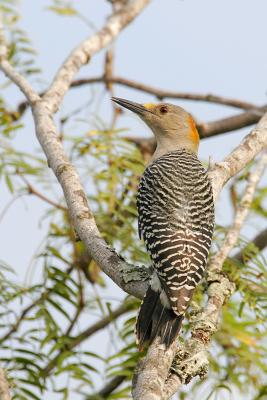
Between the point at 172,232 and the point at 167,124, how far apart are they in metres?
2.25

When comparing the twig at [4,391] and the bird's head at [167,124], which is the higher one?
the bird's head at [167,124]

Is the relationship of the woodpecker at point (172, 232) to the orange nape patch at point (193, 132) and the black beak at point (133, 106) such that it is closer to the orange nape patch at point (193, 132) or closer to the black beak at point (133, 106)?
the black beak at point (133, 106)

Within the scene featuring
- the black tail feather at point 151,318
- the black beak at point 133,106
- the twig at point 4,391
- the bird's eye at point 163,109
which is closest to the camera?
the twig at point 4,391

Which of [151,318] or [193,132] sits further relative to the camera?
[193,132]

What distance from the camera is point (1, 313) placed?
272 inches

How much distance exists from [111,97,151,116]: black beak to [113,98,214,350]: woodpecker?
5cm

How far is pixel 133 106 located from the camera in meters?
8.35

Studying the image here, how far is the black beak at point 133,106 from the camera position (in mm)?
8250

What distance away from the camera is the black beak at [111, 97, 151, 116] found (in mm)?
8250

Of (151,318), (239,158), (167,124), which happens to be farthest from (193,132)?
(151,318)

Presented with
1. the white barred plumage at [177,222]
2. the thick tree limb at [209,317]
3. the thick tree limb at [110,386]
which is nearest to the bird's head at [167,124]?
the white barred plumage at [177,222]

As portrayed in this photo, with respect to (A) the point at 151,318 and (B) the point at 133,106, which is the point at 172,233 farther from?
(B) the point at 133,106

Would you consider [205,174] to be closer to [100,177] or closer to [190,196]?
[190,196]

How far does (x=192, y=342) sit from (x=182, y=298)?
0.94ft
